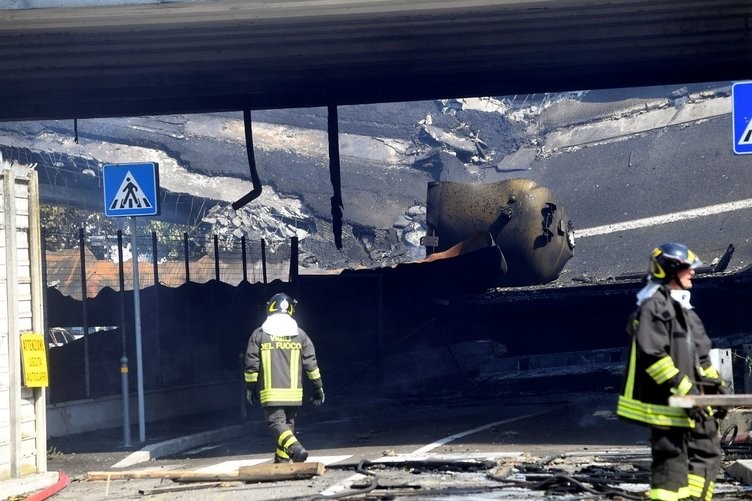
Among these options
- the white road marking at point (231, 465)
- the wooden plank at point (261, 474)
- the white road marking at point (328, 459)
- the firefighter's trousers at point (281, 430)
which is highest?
the firefighter's trousers at point (281, 430)

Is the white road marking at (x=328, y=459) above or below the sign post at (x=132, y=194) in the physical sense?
below

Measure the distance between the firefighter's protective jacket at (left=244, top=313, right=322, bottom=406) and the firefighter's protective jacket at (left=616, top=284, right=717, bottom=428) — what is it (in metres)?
4.13

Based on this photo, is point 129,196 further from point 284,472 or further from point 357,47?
point 284,472

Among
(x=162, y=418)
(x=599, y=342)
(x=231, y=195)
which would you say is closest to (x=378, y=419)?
(x=162, y=418)

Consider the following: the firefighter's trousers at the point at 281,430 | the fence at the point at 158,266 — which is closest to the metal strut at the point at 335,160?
the fence at the point at 158,266

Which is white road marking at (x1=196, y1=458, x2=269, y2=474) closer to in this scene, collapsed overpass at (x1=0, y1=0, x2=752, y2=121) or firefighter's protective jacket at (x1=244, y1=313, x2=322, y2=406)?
firefighter's protective jacket at (x1=244, y1=313, x2=322, y2=406)

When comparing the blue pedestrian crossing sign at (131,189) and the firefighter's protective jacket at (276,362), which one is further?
the blue pedestrian crossing sign at (131,189)

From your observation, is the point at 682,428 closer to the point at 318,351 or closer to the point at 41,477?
the point at 41,477

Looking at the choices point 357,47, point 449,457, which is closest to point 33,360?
point 449,457

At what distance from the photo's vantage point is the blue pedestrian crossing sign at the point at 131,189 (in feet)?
42.2

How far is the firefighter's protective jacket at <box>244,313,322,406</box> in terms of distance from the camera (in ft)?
33.2

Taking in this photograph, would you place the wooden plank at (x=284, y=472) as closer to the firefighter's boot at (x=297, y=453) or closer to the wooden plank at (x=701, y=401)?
the firefighter's boot at (x=297, y=453)

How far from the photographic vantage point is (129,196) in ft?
42.5

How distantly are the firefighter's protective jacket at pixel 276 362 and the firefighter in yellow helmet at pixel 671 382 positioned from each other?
4.12 m
